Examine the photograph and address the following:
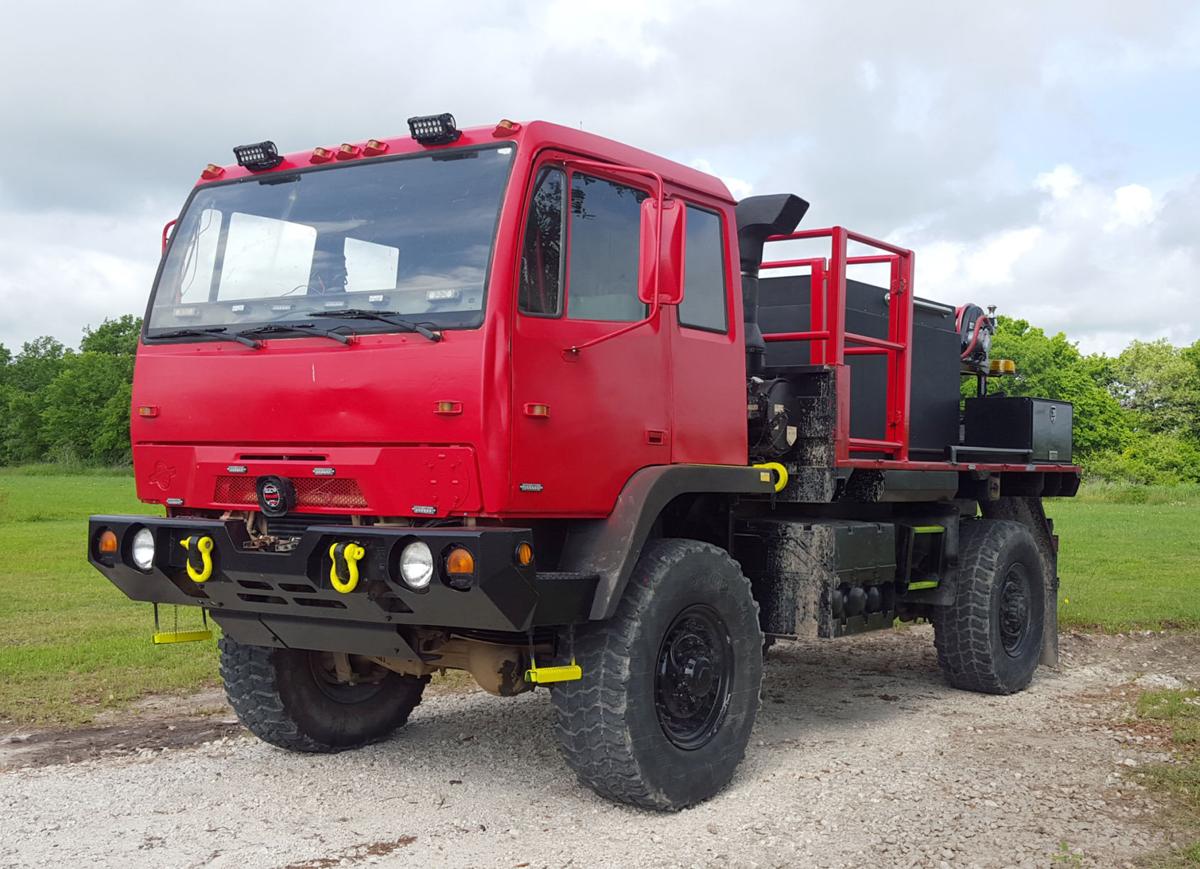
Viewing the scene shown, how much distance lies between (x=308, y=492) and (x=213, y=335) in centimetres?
89

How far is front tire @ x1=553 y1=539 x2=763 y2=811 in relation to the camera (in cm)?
561

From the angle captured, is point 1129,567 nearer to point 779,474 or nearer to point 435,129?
point 779,474

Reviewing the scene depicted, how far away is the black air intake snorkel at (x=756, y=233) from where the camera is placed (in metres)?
7.12

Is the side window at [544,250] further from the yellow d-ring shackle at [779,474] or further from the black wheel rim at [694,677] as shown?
the yellow d-ring shackle at [779,474]

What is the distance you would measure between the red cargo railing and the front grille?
2931 mm

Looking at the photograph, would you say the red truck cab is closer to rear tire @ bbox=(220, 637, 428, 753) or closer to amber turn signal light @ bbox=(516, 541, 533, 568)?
amber turn signal light @ bbox=(516, 541, 533, 568)

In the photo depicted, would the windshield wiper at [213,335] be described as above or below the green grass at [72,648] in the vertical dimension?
above

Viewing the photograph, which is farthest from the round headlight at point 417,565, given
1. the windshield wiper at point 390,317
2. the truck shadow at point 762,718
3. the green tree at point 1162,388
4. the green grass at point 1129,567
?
the green tree at point 1162,388

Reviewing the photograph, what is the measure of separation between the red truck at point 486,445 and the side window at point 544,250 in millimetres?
11

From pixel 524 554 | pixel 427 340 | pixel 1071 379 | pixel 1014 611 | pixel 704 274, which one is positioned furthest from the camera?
pixel 1071 379

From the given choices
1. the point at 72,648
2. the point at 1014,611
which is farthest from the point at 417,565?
the point at 72,648

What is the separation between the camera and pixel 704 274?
6438 millimetres

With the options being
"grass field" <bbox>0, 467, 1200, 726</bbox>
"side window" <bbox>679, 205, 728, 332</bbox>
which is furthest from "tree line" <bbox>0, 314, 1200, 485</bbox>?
"side window" <bbox>679, 205, 728, 332</bbox>

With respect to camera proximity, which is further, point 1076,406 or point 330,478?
point 1076,406
